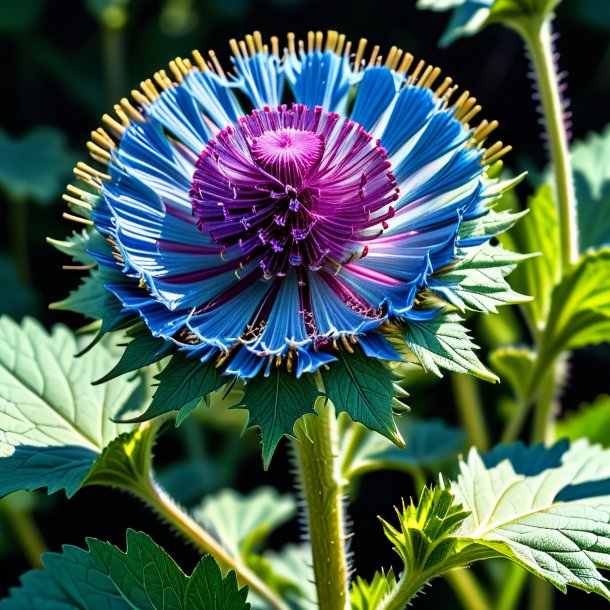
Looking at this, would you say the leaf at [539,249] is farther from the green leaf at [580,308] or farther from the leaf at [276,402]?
the leaf at [276,402]

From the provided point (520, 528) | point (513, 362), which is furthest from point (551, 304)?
point (520, 528)

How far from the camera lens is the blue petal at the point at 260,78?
1.18 metres

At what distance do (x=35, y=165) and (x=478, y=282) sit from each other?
1574mm

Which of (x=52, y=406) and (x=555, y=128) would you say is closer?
(x=52, y=406)

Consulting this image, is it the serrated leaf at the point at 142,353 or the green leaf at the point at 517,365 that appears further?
the green leaf at the point at 517,365

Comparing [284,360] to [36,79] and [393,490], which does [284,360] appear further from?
[36,79]

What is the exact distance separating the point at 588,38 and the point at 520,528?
1.86m

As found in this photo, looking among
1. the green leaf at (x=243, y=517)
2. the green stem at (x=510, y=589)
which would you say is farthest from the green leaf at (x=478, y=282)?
the green stem at (x=510, y=589)

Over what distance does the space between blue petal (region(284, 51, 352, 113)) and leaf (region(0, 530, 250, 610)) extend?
54cm

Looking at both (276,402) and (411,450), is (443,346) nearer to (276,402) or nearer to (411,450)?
(276,402)

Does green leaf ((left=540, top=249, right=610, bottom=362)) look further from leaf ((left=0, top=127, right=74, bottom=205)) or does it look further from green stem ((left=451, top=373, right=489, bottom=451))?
leaf ((left=0, top=127, right=74, bottom=205))

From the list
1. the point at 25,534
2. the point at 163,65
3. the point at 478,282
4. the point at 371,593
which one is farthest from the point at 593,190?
the point at 163,65

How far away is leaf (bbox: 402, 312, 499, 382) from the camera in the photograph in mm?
902

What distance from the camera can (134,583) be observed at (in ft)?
3.34
